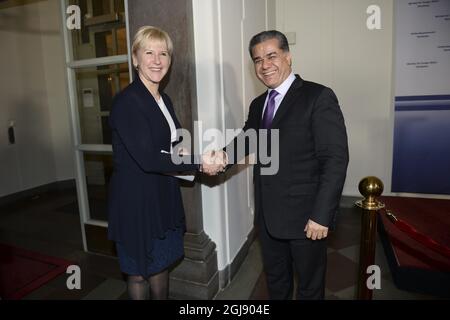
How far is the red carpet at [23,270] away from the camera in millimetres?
2744

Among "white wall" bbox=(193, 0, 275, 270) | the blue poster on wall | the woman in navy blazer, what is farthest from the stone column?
the blue poster on wall

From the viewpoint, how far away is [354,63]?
4258 mm

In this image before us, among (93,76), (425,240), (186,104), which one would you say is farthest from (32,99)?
(425,240)

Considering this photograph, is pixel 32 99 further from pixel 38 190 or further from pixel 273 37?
pixel 273 37

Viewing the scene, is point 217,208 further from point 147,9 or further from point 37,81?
point 37,81

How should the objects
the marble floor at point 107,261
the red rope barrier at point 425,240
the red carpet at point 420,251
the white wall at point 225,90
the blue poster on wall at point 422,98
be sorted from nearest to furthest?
the red rope barrier at point 425,240
the white wall at point 225,90
the red carpet at point 420,251
the marble floor at point 107,261
the blue poster on wall at point 422,98

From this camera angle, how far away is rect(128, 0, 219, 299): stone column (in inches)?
85.7

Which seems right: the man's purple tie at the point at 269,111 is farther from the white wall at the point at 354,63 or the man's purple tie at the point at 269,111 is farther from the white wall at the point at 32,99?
the white wall at the point at 32,99

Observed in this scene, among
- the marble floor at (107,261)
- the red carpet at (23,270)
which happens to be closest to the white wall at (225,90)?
the marble floor at (107,261)

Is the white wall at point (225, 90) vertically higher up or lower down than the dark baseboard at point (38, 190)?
higher up

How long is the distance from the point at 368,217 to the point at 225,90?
1.44 metres

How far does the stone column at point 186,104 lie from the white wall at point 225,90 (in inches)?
3.9

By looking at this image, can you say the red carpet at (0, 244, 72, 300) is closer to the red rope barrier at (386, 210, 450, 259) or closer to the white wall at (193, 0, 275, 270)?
the white wall at (193, 0, 275, 270)
